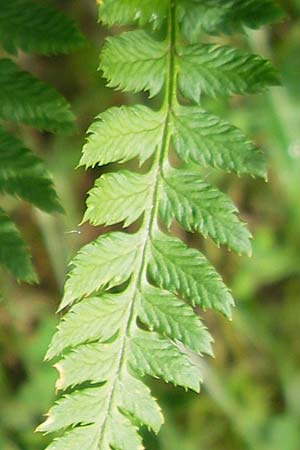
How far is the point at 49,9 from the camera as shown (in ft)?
5.84

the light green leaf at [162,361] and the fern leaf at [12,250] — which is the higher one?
the fern leaf at [12,250]

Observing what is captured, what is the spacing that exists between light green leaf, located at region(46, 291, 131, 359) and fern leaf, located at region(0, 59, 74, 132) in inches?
14.5

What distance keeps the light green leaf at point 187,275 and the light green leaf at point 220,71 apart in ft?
0.99

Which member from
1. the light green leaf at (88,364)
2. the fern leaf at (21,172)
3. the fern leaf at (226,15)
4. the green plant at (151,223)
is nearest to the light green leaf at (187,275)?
the green plant at (151,223)

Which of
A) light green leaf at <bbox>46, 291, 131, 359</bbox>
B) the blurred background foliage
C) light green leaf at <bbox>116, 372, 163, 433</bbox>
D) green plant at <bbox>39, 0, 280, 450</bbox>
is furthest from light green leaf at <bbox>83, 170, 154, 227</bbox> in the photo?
the blurred background foliage

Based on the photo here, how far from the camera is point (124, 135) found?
5.47ft

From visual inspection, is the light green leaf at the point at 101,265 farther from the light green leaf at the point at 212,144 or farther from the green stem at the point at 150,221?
the light green leaf at the point at 212,144

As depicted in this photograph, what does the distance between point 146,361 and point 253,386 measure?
1.67 metres

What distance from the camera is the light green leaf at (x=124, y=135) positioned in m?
1.61

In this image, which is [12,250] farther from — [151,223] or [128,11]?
[128,11]

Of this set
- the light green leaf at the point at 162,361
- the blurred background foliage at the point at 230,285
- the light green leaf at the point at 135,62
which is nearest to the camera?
the light green leaf at the point at 162,361

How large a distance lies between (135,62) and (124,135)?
156 millimetres

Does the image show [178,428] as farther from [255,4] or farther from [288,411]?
[255,4]

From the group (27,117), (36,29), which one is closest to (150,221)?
(27,117)
